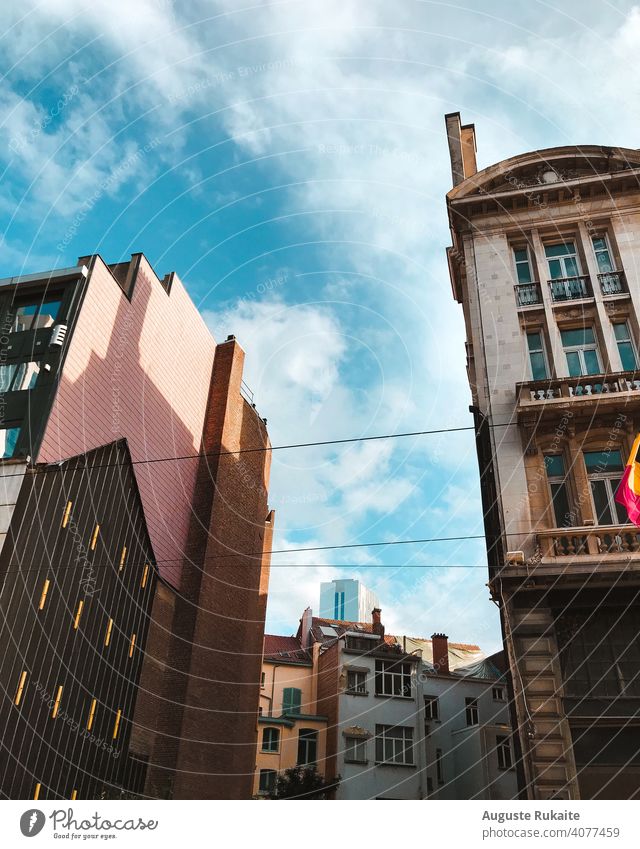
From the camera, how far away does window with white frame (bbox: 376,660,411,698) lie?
141ft

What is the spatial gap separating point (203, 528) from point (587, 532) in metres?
19.0

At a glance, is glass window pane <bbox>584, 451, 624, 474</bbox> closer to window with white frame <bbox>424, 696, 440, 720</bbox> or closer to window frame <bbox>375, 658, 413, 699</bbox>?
window frame <bbox>375, 658, 413, 699</bbox>

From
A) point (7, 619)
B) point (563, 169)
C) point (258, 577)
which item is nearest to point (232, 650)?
point (258, 577)

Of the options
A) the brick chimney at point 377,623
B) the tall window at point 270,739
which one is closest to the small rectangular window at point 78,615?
the tall window at point 270,739

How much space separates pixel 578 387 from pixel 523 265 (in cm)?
616

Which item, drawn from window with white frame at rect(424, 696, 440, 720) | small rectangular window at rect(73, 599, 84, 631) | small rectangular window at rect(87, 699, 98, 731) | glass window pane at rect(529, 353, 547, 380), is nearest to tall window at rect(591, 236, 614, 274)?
glass window pane at rect(529, 353, 547, 380)

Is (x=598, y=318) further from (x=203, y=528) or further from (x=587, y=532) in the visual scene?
(x=203, y=528)

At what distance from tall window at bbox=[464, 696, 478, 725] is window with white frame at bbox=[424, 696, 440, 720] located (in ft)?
7.09

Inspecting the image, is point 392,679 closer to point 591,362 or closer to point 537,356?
point 537,356

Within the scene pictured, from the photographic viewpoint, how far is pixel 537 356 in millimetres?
22172

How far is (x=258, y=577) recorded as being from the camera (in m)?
36.2

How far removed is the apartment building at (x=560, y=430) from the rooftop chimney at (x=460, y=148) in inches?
2.9

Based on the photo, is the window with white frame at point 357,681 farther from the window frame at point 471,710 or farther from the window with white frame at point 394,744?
the window frame at point 471,710

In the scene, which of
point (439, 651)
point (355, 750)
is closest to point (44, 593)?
point (355, 750)
